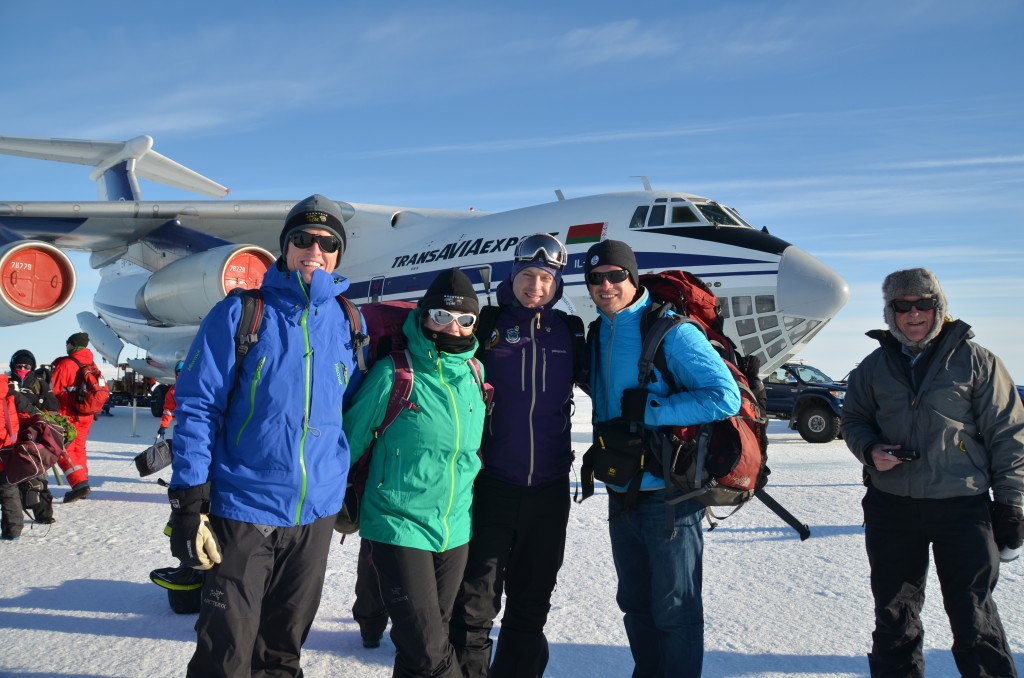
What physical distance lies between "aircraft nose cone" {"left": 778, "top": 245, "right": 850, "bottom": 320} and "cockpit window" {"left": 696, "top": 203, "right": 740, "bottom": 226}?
1198 millimetres

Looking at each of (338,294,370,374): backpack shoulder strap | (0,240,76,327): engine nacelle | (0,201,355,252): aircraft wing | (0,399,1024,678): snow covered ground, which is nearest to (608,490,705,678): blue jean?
(0,399,1024,678): snow covered ground

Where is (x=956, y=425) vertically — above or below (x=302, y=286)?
below

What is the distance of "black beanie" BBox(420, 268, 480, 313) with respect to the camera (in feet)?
9.69

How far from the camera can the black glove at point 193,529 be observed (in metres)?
2.40

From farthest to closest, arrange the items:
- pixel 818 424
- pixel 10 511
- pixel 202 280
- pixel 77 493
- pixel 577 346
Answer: pixel 818 424
pixel 202 280
pixel 77 493
pixel 10 511
pixel 577 346

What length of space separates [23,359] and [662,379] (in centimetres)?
765

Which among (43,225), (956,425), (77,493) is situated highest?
(43,225)

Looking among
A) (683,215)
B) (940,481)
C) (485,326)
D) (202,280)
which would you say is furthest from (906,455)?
A: (202,280)

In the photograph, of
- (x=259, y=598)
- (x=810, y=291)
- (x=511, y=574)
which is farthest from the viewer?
(x=810, y=291)

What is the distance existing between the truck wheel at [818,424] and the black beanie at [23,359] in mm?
12416

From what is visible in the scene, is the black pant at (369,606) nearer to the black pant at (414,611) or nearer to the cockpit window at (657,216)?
the black pant at (414,611)

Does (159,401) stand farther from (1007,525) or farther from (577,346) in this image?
(1007,525)

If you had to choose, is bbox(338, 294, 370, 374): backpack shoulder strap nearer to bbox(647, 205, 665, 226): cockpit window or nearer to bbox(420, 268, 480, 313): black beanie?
bbox(420, 268, 480, 313): black beanie

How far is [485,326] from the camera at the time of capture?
3232mm
